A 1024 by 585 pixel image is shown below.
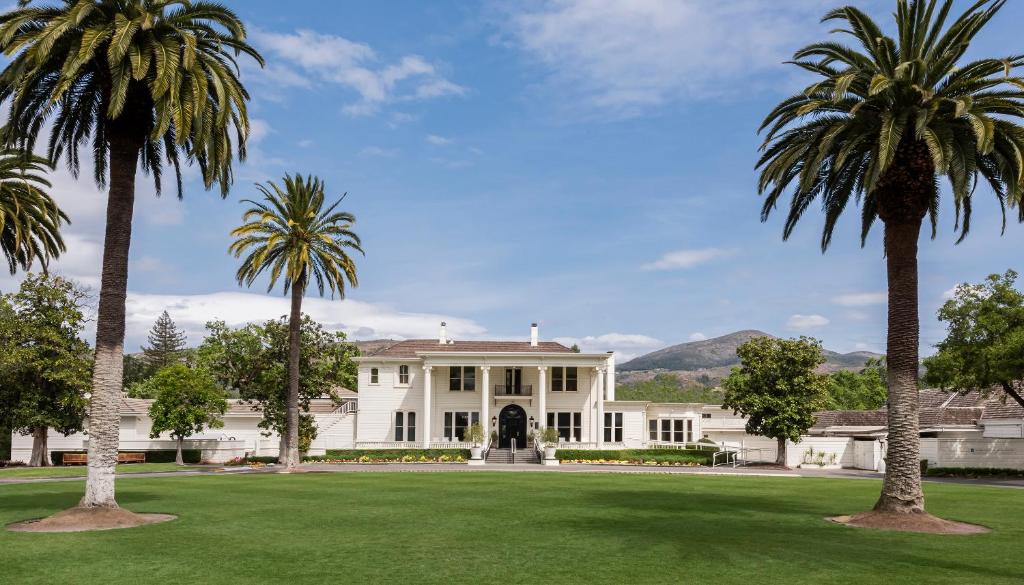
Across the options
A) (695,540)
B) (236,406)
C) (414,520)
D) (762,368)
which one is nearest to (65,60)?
(414,520)

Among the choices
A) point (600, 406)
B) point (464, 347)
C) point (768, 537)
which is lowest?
point (768, 537)

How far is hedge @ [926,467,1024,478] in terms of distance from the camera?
44.1 meters

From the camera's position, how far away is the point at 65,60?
813 inches

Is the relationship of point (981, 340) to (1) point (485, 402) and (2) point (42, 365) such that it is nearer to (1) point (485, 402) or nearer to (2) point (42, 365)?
(1) point (485, 402)

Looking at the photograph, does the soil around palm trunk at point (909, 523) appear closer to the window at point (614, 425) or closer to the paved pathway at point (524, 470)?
the paved pathway at point (524, 470)

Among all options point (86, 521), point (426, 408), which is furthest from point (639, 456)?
point (86, 521)

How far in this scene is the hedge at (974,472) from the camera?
44.1 metres

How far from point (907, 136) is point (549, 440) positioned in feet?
125

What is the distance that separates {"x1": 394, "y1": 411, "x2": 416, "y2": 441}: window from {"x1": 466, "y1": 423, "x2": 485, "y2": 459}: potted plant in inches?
268

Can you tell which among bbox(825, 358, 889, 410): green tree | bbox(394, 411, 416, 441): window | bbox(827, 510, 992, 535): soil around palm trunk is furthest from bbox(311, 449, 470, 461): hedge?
bbox(825, 358, 889, 410): green tree

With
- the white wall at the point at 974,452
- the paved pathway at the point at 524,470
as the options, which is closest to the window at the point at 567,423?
the paved pathway at the point at 524,470

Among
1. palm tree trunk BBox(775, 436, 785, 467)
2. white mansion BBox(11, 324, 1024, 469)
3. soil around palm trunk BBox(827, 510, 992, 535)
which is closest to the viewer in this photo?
soil around palm trunk BBox(827, 510, 992, 535)

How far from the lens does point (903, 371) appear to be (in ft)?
69.2

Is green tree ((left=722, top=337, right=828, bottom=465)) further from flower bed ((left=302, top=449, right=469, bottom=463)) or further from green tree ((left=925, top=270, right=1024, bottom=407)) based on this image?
flower bed ((left=302, top=449, right=469, bottom=463))
